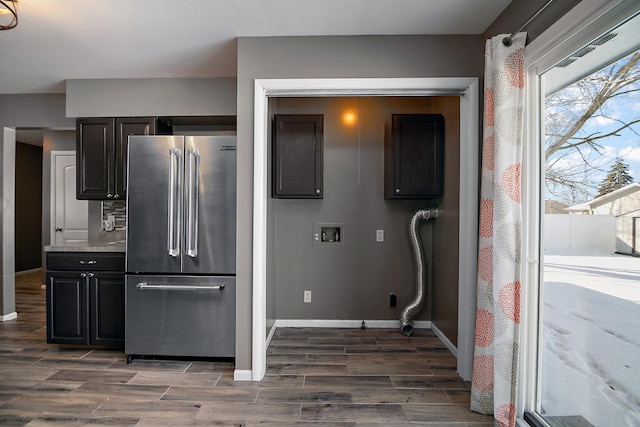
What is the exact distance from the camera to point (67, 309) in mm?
3045

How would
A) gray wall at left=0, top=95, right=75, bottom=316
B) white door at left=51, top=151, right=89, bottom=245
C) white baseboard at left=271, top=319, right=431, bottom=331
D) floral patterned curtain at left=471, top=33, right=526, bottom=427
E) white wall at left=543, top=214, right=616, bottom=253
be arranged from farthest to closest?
white door at left=51, top=151, right=89, bottom=245, gray wall at left=0, top=95, right=75, bottom=316, white baseboard at left=271, top=319, right=431, bottom=331, floral patterned curtain at left=471, top=33, right=526, bottom=427, white wall at left=543, top=214, right=616, bottom=253

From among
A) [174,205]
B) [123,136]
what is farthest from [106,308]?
[123,136]

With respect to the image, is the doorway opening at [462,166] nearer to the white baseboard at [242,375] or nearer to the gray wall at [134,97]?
the white baseboard at [242,375]

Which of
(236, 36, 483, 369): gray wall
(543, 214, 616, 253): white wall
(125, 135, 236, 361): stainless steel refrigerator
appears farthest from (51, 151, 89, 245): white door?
(543, 214, 616, 253): white wall

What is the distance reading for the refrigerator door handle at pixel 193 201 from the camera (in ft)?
8.96

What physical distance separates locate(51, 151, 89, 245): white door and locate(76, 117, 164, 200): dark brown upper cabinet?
2642mm

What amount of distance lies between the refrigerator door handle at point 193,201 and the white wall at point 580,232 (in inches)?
95.8

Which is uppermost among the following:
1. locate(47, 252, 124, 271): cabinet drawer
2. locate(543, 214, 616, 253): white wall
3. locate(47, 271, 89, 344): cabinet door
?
locate(543, 214, 616, 253): white wall

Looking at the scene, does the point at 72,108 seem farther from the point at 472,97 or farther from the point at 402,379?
the point at 402,379

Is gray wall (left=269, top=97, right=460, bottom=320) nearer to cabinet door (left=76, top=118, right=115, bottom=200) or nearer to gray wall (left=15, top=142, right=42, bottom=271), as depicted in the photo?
cabinet door (left=76, top=118, right=115, bottom=200)

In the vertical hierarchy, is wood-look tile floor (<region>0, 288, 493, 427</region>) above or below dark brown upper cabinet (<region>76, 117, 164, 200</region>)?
below

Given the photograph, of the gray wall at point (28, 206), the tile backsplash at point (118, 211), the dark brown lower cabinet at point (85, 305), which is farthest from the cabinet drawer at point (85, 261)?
the gray wall at point (28, 206)

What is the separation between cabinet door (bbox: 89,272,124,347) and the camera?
3004mm

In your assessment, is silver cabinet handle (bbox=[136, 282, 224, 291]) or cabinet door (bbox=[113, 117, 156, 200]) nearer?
silver cabinet handle (bbox=[136, 282, 224, 291])
